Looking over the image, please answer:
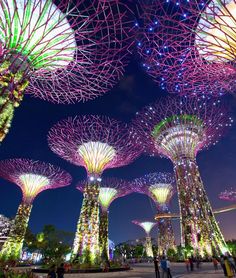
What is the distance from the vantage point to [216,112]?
83.0 ft

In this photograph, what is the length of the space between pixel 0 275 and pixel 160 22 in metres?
13.7

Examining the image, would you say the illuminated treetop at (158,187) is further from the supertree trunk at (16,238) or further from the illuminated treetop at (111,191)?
the supertree trunk at (16,238)

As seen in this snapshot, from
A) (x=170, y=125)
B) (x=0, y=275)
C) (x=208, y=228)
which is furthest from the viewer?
(x=170, y=125)

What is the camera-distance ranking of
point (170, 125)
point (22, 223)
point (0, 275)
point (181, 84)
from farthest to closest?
point (22, 223) → point (170, 125) → point (181, 84) → point (0, 275)

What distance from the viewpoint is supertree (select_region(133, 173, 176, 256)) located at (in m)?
41.7

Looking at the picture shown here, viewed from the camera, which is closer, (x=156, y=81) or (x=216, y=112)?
(x=156, y=81)

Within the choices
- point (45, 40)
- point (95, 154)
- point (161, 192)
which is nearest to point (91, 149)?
point (95, 154)

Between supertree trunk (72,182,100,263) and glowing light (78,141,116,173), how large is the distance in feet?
7.53

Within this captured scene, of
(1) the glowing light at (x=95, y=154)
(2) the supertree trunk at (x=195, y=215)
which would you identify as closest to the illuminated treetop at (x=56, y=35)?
(1) the glowing light at (x=95, y=154)

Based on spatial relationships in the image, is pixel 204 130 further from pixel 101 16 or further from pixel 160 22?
pixel 101 16

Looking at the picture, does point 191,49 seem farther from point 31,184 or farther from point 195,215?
point 31,184

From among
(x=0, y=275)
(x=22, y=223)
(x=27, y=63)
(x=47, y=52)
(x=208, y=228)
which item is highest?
(x=47, y=52)

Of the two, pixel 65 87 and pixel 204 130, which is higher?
pixel 204 130

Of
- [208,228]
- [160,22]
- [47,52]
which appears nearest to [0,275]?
[47,52]
